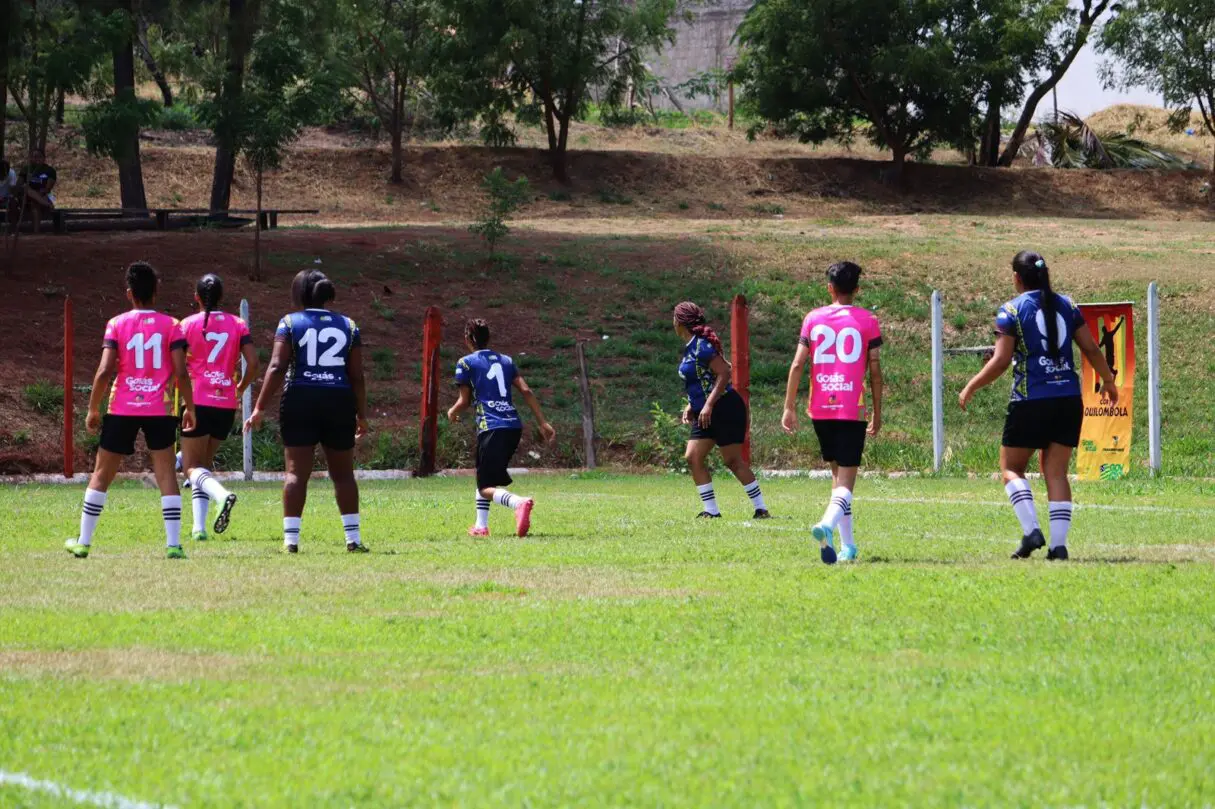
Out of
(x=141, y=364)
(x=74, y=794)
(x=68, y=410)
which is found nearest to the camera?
(x=74, y=794)

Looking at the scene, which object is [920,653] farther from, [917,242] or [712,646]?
[917,242]

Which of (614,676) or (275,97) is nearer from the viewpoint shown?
(614,676)

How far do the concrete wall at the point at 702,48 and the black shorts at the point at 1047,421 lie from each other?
60.7m

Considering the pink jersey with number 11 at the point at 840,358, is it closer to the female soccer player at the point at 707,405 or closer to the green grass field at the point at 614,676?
the green grass field at the point at 614,676

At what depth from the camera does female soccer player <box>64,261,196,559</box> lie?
38.3 feet

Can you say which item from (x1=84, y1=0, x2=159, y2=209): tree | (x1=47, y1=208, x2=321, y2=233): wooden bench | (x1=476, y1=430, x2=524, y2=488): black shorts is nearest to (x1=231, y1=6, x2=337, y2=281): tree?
(x1=84, y1=0, x2=159, y2=209): tree

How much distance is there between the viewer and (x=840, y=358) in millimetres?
11102

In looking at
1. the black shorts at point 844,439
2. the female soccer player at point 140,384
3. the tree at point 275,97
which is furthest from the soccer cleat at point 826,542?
the tree at point 275,97

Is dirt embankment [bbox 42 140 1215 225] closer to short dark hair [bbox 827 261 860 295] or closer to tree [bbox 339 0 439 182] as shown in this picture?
tree [bbox 339 0 439 182]

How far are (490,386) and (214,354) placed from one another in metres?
2.30

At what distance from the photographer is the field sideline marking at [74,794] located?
473 centimetres

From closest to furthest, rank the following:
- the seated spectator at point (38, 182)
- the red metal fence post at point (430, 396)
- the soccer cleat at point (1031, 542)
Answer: the soccer cleat at point (1031, 542) → the red metal fence post at point (430, 396) → the seated spectator at point (38, 182)

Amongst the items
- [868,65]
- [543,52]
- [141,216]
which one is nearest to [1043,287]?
[141,216]

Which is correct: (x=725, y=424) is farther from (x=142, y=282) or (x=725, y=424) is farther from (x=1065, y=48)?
(x=1065, y=48)
